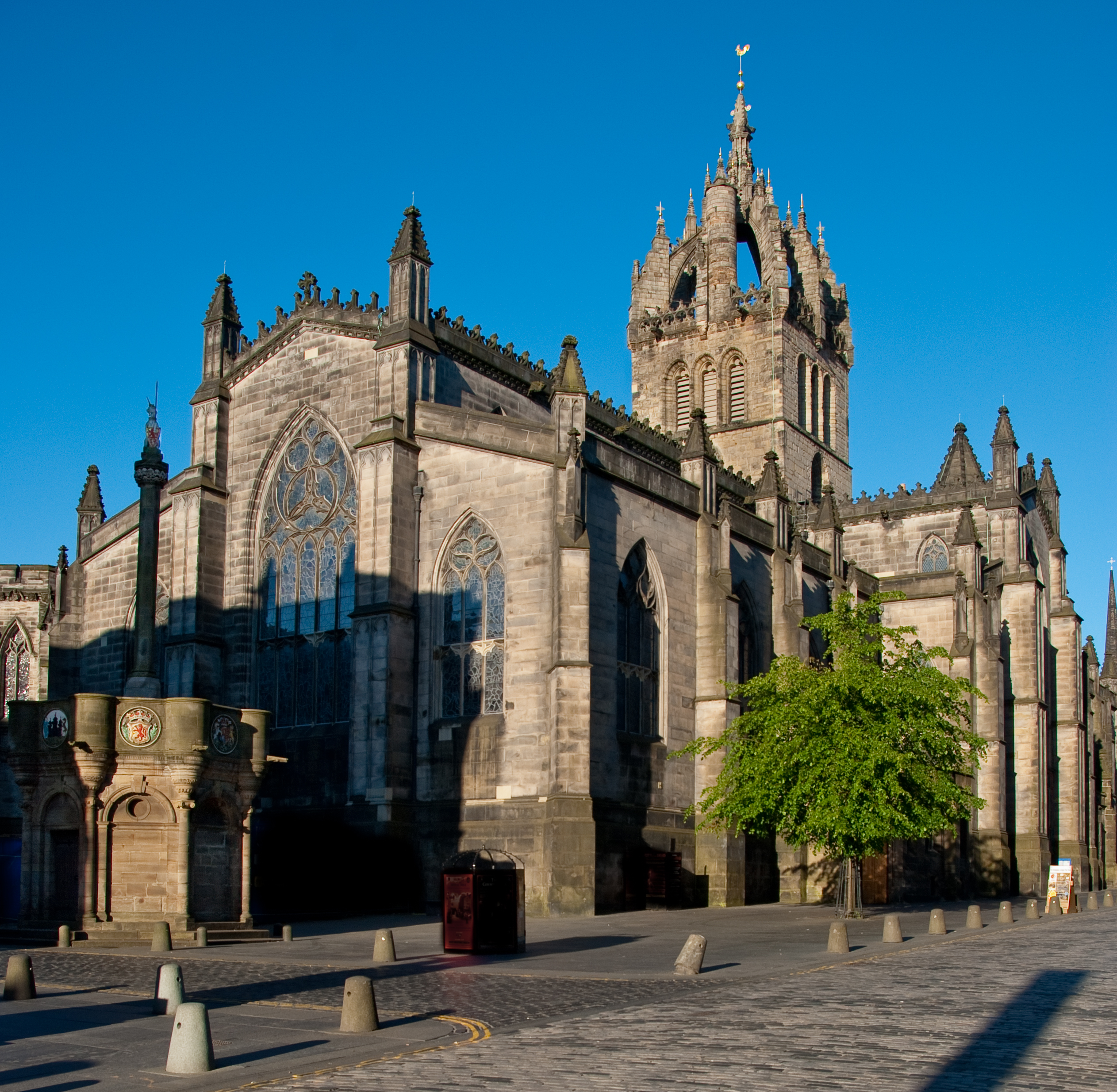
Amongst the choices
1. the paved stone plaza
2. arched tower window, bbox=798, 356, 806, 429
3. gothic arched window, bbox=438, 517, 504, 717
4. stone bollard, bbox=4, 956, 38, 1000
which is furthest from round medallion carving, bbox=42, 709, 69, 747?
arched tower window, bbox=798, 356, 806, 429

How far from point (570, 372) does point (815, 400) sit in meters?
33.8

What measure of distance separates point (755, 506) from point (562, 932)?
19962 millimetres

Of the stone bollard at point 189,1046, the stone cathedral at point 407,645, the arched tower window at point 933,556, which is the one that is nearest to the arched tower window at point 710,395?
the arched tower window at point 933,556

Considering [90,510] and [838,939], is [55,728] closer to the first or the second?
[838,939]

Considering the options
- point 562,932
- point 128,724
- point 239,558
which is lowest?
point 562,932

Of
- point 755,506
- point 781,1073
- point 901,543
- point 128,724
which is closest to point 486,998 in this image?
point 781,1073

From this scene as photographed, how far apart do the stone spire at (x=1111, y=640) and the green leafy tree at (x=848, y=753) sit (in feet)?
256

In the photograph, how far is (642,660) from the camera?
32.5 meters

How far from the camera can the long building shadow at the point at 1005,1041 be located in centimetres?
911

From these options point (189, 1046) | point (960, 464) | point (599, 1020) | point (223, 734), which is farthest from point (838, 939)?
point (960, 464)

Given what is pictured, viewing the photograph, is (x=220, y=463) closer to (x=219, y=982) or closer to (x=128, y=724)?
(x=128, y=724)

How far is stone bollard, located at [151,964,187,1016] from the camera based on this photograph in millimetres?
12164

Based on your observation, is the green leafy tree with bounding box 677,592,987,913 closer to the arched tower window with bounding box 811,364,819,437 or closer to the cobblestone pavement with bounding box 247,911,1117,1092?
the cobblestone pavement with bounding box 247,911,1117,1092

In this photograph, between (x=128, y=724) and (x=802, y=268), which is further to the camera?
(x=802, y=268)
